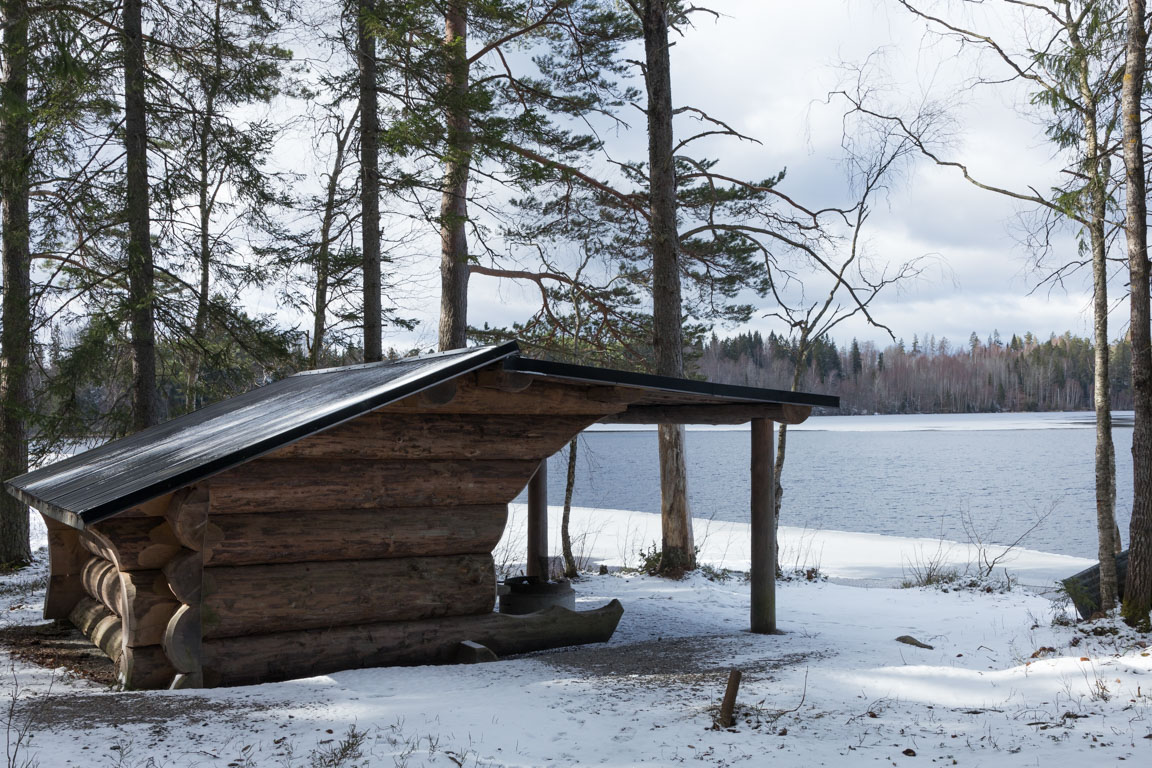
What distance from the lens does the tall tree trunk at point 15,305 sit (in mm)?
12047

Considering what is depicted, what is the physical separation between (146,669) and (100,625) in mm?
1884

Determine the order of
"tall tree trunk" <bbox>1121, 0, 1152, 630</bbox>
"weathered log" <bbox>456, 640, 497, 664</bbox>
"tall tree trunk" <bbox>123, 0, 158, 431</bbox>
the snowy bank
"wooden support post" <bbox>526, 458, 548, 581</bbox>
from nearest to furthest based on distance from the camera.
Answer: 1. "weathered log" <bbox>456, 640, 497, 664</bbox>
2. "tall tree trunk" <bbox>1121, 0, 1152, 630</bbox>
3. "wooden support post" <bbox>526, 458, 548, 581</bbox>
4. "tall tree trunk" <bbox>123, 0, 158, 431</bbox>
5. the snowy bank

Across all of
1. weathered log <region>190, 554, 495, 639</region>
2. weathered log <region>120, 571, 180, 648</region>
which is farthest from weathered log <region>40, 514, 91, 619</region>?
weathered log <region>190, 554, 495, 639</region>

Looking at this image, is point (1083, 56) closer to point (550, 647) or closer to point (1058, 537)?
point (550, 647)

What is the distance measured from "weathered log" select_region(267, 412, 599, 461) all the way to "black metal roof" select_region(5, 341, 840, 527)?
30 centimetres

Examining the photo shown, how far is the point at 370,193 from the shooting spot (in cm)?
1281

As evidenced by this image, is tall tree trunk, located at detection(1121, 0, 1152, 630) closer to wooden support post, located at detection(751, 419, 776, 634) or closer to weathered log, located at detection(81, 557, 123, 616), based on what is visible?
wooden support post, located at detection(751, 419, 776, 634)

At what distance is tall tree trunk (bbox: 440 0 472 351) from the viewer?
519 inches

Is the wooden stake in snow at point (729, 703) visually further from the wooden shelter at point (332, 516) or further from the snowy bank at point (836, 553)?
the snowy bank at point (836, 553)

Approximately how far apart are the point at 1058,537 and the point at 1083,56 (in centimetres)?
1355

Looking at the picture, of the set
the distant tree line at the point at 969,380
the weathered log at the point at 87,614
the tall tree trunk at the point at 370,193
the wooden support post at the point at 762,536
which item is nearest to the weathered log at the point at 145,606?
the weathered log at the point at 87,614

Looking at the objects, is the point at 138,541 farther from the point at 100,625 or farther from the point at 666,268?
the point at 666,268

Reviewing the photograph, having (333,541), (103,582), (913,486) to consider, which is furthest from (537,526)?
(913,486)

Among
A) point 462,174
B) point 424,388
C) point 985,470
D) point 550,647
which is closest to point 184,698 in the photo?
point 424,388
